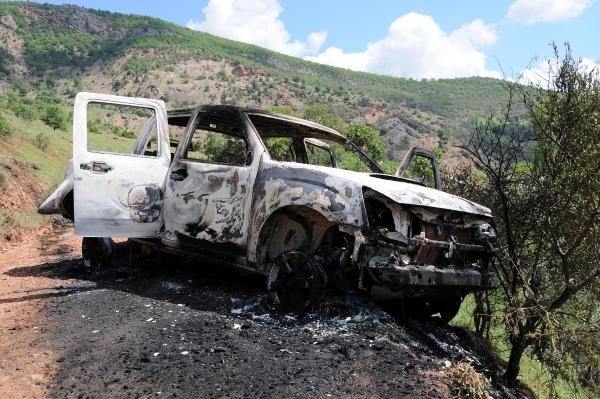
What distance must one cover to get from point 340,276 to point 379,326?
52 centimetres

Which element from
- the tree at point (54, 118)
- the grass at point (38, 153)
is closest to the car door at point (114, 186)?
the grass at point (38, 153)

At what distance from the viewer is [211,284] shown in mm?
6184

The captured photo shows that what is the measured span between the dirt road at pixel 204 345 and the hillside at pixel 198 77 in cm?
5785

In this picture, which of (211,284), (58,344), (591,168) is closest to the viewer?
(58,344)

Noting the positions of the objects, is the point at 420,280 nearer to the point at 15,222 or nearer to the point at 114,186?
the point at 114,186

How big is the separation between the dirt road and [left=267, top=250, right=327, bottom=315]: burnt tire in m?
0.14

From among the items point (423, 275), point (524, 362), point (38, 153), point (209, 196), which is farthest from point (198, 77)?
point (423, 275)

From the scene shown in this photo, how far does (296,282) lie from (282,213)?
2.31 ft

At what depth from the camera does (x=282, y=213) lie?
529 centimetres

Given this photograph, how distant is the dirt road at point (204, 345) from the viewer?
373 centimetres

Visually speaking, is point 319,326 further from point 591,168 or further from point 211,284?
point 591,168

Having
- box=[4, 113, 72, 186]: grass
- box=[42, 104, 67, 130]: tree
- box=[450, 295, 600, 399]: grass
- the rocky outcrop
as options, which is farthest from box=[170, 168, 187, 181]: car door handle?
the rocky outcrop

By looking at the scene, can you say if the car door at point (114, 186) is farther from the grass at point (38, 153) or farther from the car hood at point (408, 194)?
the grass at point (38, 153)

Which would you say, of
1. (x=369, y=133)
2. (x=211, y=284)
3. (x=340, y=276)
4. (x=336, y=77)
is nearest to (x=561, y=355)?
(x=340, y=276)
